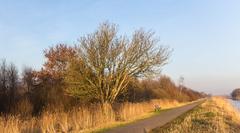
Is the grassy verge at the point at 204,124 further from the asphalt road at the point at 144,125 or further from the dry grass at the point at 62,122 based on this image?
the dry grass at the point at 62,122

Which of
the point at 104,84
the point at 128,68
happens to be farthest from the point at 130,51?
the point at 104,84

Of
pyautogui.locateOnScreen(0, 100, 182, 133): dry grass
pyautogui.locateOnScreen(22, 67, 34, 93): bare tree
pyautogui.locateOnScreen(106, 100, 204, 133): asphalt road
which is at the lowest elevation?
pyautogui.locateOnScreen(106, 100, 204, 133): asphalt road

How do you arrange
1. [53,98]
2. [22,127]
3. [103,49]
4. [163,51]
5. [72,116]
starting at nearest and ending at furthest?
[22,127] → [72,116] → [103,49] → [163,51] → [53,98]

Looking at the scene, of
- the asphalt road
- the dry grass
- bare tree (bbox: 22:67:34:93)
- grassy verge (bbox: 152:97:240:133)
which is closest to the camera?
grassy verge (bbox: 152:97:240:133)

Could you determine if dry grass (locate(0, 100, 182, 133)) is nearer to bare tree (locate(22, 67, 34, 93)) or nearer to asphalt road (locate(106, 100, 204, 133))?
asphalt road (locate(106, 100, 204, 133))

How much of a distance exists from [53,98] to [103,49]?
979 centimetres

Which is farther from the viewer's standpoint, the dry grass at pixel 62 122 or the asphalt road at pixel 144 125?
the asphalt road at pixel 144 125

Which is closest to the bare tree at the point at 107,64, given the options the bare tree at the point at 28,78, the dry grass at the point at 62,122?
the dry grass at the point at 62,122

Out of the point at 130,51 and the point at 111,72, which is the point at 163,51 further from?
the point at 111,72

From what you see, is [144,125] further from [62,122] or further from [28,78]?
[28,78]

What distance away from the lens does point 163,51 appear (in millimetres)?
29688

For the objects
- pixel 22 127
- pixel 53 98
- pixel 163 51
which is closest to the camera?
pixel 22 127

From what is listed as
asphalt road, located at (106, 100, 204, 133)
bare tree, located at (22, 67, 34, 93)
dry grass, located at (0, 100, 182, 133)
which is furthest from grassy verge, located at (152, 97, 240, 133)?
bare tree, located at (22, 67, 34, 93)

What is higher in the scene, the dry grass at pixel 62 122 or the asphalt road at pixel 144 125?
the dry grass at pixel 62 122
